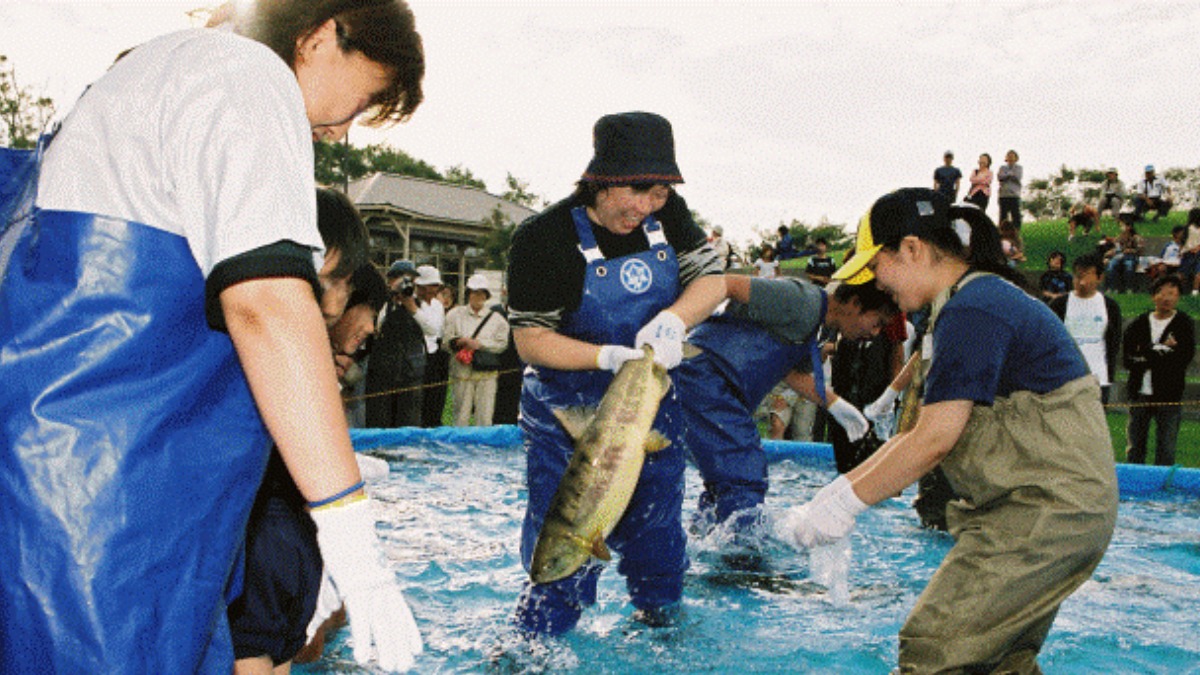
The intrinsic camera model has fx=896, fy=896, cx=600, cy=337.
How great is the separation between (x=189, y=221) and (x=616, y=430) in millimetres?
2072

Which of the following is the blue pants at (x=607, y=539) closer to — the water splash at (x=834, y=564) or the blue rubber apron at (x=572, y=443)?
the blue rubber apron at (x=572, y=443)

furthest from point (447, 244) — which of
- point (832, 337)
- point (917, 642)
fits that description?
point (917, 642)

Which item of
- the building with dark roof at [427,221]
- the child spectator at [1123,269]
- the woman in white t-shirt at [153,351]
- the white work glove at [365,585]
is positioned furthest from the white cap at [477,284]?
the building with dark roof at [427,221]

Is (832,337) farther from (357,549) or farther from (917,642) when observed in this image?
(357,549)

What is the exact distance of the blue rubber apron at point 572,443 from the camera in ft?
12.0

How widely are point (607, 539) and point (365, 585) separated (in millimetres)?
2369

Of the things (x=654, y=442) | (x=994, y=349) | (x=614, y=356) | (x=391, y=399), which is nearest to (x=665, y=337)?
(x=614, y=356)

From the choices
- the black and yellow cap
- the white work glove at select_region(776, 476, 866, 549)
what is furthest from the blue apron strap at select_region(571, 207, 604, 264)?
the white work glove at select_region(776, 476, 866, 549)

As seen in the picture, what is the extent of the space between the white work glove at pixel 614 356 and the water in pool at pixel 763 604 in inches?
47.0

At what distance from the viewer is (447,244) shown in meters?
35.2

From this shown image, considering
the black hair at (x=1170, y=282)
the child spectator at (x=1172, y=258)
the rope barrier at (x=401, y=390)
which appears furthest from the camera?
the child spectator at (x=1172, y=258)

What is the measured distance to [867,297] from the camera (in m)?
5.40

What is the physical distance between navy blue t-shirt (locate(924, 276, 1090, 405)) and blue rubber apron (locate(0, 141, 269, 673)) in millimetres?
2071

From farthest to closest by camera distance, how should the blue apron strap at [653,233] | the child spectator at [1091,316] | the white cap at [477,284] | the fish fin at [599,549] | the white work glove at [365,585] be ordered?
the white cap at [477,284] → the child spectator at [1091,316] → the blue apron strap at [653,233] → the fish fin at [599,549] → the white work glove at [365,585]
